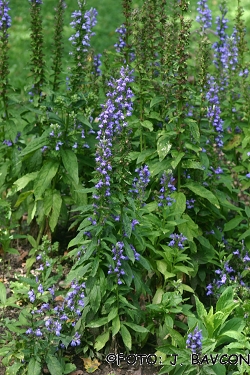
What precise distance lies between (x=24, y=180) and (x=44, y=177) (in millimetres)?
245

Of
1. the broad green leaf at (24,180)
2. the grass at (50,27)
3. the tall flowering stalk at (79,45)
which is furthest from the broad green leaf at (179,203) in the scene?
the grass at (50,27)

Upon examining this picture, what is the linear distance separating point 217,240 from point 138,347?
1316 millimetres

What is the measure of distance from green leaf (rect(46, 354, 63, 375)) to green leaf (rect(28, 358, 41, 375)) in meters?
0.08

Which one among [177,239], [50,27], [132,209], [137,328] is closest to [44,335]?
[137,328]

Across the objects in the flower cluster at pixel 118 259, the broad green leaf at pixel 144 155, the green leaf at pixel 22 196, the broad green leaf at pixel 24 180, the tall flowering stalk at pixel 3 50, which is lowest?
the flower cluster at pixel 118 259

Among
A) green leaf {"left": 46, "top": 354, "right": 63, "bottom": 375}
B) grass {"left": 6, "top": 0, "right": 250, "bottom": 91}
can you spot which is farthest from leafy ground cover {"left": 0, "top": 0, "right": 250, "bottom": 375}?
grass {"left": 6, "top": 0, "right": 250, "bottom": 91}

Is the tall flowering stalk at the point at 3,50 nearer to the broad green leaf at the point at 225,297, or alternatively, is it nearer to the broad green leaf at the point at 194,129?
the broad green leaf at the point at 194,129

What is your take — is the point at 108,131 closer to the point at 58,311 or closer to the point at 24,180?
the point at 58,311

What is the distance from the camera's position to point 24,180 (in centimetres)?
601

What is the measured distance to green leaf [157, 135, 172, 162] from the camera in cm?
554

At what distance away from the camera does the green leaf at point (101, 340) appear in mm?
5011

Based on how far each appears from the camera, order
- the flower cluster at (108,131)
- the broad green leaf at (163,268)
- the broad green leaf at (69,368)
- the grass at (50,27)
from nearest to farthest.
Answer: the flower cluster at (108,131)
the broad green leaf at (69,368)
the broad green leaf at (163,268)
the grass at (50,27)

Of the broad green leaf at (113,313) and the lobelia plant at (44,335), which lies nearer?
the lobelia plant at (44,335)

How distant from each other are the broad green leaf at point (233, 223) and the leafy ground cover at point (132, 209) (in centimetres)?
1
